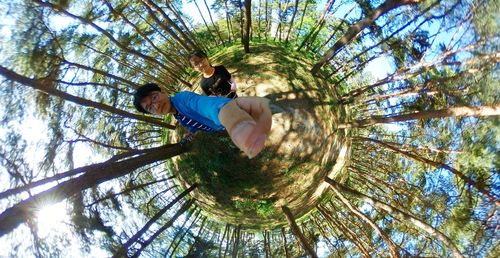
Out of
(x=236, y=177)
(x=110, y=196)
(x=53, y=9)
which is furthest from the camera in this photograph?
(x=110, y=196)

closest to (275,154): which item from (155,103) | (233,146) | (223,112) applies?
(233,146)

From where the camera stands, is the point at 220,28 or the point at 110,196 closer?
the point at 110,196

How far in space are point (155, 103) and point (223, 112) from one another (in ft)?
2.31

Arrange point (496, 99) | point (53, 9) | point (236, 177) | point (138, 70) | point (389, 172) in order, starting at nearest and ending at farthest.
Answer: point (496, 99), point (53, 9), point (236, 177), point (138, 70), point (389, 172)

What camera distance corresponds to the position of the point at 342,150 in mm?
4113

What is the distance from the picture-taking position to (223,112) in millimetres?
2285

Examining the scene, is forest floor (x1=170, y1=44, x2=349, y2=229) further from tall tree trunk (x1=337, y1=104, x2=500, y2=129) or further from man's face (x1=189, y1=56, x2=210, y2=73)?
tall tree trunk (x1=337, y1=104, x2=500, y2=129)

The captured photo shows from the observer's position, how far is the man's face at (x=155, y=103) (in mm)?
2797

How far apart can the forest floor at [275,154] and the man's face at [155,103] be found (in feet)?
2.60

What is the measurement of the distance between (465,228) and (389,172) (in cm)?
225

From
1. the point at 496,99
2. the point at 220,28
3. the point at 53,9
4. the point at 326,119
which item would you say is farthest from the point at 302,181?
the point at 220,28

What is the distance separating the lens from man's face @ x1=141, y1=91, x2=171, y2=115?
2.80m

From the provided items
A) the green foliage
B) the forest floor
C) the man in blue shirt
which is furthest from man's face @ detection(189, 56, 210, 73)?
the green foliage

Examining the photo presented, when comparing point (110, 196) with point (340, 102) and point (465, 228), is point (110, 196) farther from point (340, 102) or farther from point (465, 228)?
point (465, 228)
